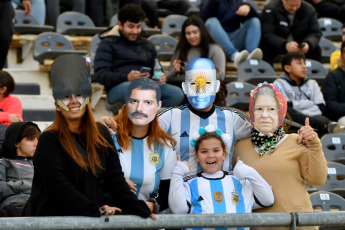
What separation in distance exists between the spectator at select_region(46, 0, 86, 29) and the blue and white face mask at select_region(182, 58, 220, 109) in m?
4.57

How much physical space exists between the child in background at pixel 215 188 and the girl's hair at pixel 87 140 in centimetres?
54

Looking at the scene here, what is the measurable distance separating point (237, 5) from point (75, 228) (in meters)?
5.43

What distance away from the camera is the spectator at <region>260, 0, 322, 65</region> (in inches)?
326

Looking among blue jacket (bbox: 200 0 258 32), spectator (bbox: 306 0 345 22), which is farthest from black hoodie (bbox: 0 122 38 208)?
spectator (bbox: 306 0 345 22)

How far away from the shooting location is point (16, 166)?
4730 mm

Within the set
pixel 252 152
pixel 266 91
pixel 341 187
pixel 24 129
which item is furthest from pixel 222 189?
pixel 341 187

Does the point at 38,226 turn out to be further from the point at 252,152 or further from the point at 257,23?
the point at 257,23

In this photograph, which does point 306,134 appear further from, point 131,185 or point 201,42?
point 201,42

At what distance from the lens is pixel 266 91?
4.25 meters

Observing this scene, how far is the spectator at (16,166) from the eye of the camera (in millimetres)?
4422

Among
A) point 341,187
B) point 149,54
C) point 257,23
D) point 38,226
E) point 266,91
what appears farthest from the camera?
point 257,23

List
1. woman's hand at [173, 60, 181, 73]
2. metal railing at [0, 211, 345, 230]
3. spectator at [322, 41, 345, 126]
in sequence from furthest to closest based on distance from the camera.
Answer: spectator at [322, 41, 345, 126] < woman's hand at [173, 60, 181, 73] < metal railing at [0, 211, 345, 230]

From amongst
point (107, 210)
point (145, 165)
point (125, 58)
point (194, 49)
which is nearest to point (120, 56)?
point (125, 58)

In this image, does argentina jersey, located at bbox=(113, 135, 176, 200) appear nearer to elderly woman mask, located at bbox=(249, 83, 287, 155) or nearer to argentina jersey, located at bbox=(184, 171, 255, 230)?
argentina jersey, located at bbox=(184, 171, 255, 230)
